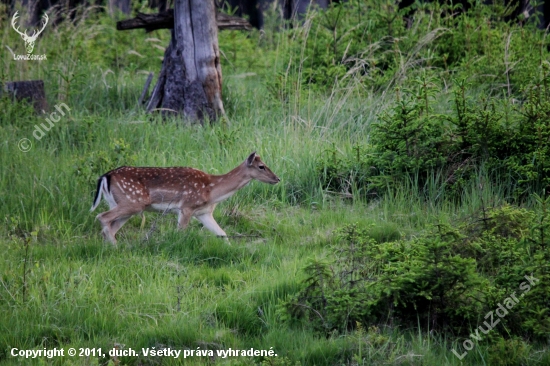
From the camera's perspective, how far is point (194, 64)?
36.4 ft

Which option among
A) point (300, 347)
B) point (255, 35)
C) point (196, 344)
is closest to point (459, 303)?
point (300, 347)

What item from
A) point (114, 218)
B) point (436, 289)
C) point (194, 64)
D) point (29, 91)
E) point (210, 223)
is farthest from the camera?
point (194, 64)

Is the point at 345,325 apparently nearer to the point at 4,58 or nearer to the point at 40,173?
the point at 40,173

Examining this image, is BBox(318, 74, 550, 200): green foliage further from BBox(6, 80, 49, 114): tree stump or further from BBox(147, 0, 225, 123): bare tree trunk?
BBox(6, 80, 49, 114): tree stump

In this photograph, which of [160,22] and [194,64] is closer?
[194,64]

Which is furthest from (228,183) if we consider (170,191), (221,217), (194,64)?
(194,64)

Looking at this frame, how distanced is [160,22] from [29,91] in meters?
2.08

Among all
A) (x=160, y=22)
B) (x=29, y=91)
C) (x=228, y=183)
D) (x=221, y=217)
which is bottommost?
(x=221, y=217)

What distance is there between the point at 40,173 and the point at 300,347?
445 cm

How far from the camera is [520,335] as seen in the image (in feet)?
19.0

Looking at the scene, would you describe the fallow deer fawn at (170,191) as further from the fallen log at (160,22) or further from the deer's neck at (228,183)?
the fallen log at (160,22)

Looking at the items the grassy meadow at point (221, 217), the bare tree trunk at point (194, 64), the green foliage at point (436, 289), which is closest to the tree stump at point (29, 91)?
the grassy meadow at point (221, 217)

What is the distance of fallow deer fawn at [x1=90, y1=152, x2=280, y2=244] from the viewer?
7.98 metres

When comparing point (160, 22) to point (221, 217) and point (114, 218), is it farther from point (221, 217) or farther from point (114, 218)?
point (114, 218)
